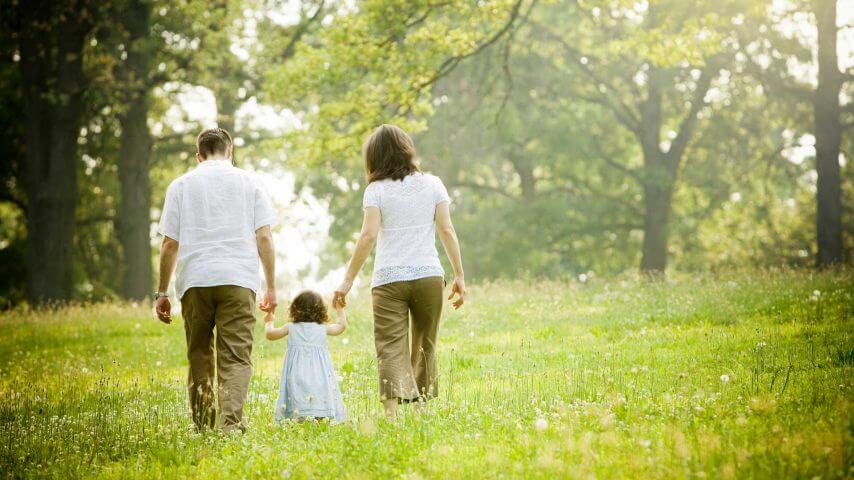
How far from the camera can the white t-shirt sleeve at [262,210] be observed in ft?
20.2

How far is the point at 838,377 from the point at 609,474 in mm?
2910

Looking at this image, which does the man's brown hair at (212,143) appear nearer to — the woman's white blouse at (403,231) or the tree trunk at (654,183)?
the woman's white blouse at (403,231)

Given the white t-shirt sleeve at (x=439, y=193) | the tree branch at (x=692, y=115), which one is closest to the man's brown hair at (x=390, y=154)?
the white t-shirt sleeve at (x=439, y=193)

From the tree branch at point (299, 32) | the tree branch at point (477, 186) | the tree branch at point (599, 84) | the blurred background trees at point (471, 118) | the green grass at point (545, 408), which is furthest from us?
the tree branch at point (477, 186)

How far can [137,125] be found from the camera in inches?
904

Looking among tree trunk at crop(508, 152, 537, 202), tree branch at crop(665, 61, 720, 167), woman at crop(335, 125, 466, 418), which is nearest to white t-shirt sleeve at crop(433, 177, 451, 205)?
woman at crop(335, 125, 466, 418)

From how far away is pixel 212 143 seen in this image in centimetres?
623

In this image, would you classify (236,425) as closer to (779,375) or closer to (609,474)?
(609,474)

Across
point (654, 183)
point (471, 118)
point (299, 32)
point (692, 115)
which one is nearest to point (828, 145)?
point (692, 115)

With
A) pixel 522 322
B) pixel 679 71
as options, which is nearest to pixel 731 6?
pixel 679 71

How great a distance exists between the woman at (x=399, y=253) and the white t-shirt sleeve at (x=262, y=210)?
782 mm

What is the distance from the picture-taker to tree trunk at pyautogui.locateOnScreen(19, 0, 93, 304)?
21484 millimetres

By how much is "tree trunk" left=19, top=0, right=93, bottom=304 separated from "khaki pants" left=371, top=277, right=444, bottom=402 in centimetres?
1819

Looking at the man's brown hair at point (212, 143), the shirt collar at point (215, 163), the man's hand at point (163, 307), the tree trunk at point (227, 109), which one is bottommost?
the man's hand at point (163, 307)
